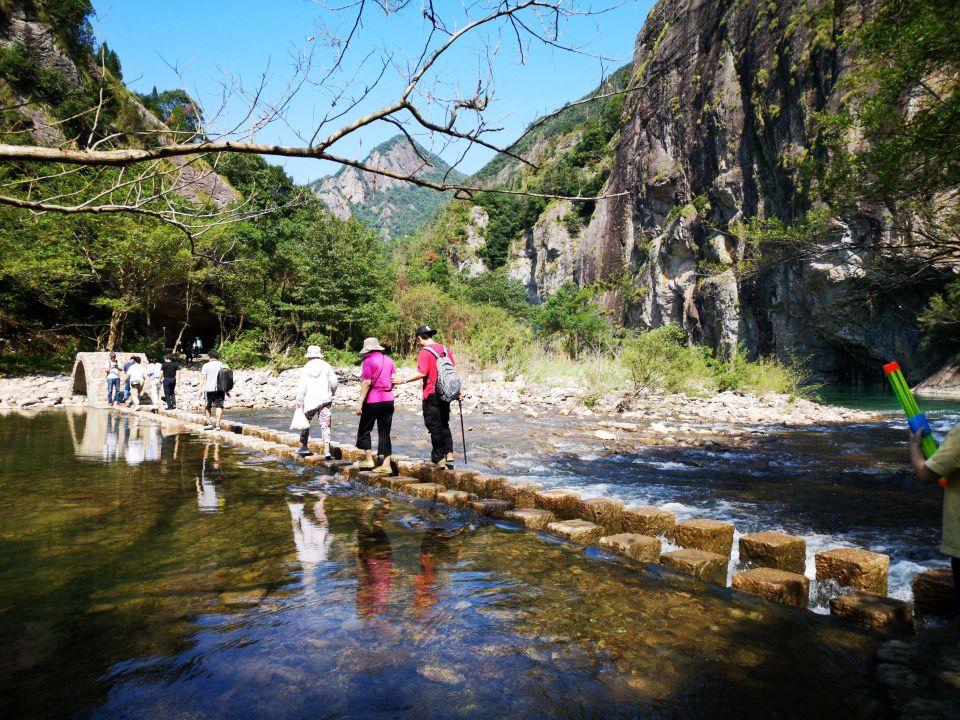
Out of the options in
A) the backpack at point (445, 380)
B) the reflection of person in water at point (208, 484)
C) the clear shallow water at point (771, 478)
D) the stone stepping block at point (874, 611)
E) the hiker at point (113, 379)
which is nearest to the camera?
the stone stepping block at point (874, 611)

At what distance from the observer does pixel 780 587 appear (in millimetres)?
3195

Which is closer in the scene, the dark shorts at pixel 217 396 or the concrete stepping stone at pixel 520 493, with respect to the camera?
the concrete stepping stone at pixel 520 493

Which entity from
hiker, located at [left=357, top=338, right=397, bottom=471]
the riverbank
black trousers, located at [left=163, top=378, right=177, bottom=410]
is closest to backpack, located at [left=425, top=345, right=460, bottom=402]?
hiker, located at [left=357, top=338, right=397, bottom=471]

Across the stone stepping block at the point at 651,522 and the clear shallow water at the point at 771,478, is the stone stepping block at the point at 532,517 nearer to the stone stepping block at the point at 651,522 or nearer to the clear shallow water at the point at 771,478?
the stone stepping block at the point at 651,522

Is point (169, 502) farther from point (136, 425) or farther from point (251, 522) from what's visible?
point (136, 425)

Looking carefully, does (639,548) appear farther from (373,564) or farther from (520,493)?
(373,564)

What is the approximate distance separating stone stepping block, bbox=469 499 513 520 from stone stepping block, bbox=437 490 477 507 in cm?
20

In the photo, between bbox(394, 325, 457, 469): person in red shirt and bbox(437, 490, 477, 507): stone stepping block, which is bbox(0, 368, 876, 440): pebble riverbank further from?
bbox(437, 490, 477, 507): stone stepping block

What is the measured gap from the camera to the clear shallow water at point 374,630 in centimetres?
223

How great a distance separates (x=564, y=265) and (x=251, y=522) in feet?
Result: 191

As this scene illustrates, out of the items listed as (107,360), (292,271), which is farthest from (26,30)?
(107,360)

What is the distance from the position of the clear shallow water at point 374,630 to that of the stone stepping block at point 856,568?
54 cm

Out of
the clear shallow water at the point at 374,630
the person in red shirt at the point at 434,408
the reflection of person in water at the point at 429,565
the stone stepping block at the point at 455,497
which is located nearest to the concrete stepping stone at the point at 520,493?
the stone stepping block at the point at 455,497

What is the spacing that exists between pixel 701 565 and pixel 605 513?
1213 millimetres
